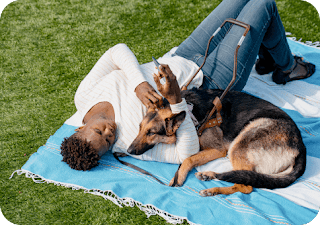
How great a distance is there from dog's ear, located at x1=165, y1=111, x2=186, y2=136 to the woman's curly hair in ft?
3.17

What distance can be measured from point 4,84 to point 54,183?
299 cm

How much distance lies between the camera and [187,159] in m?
3.53

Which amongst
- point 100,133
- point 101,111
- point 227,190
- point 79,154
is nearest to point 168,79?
point 100,133

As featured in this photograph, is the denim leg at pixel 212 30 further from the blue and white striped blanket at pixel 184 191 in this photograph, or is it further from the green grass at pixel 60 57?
the blue and white striped blanket at pixel 184 191

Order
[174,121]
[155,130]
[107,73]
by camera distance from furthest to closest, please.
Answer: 1. [107,73]
2. [155,130]
3. [174,121]

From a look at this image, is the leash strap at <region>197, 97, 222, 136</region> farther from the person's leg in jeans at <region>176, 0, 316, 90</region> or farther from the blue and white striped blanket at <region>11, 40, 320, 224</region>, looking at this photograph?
the person's leg in jeans at <region>176, 0, 316, 90</region>

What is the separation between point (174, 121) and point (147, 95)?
1.60ft

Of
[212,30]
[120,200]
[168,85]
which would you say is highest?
[212,30]

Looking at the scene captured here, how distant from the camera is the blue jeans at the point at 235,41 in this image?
4.07 m

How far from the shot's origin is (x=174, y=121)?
3.10m

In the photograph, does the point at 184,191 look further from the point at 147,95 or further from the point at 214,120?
the point at 147,95

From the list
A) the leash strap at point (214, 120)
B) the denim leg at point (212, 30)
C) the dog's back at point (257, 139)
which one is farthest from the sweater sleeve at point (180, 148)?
the denim leg at point (212, 30)

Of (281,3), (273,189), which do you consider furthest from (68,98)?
(281,3)

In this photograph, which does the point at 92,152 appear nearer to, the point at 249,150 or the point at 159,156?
the point at 159,156
